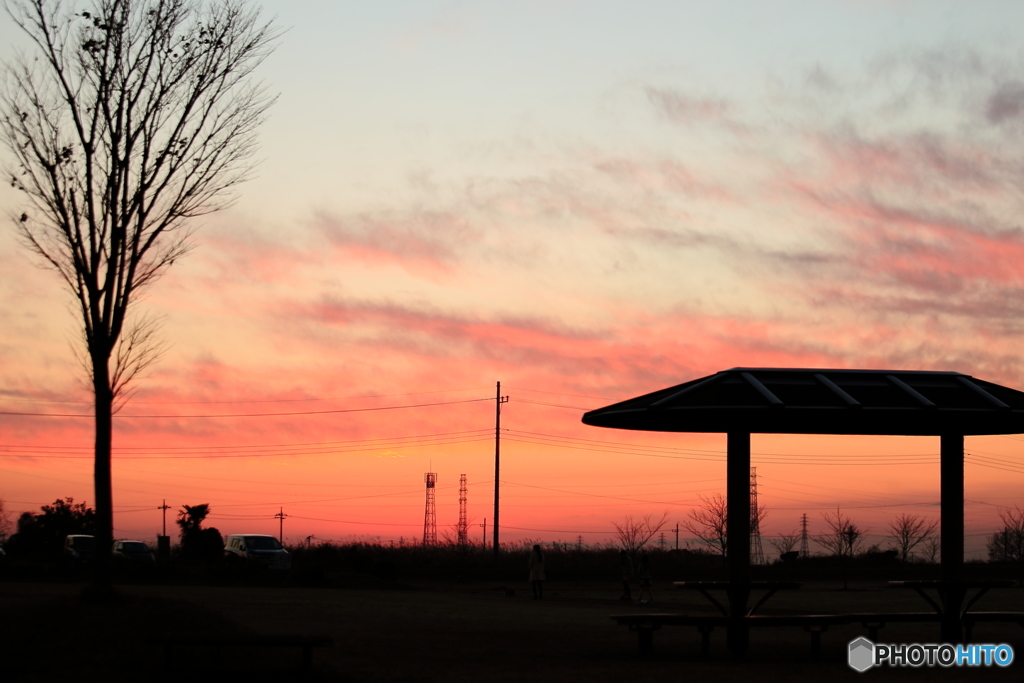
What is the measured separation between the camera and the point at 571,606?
25875 mm

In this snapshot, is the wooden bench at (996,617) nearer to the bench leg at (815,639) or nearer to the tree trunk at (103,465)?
the bench leg at (815,639)

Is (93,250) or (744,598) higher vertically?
(93,250)

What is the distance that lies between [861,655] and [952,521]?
2248 mm

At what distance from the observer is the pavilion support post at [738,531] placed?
13.3m

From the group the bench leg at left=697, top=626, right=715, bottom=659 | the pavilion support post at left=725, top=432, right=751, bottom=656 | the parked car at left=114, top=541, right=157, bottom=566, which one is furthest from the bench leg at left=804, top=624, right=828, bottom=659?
the parked car at left=114, top=541, right=157, bottom=566

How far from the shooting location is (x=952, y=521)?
551 inches

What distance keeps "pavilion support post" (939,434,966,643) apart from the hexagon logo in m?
1.15

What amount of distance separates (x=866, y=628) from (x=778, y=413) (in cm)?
475

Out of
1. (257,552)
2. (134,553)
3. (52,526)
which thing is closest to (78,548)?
(134,553)

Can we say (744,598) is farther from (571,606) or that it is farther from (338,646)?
(571,606)

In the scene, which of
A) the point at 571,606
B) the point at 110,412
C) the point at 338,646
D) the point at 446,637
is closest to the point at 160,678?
the point at 338,646

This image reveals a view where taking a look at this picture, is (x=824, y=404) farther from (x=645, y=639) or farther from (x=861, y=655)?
(x=645, y=639)

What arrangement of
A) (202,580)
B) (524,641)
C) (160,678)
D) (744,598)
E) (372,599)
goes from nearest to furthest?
(160,678) → (744,598) → (524,641) → (372,599) → (202,580)

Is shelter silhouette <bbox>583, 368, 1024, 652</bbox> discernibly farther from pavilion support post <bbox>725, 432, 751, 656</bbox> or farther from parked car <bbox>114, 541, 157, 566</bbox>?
parked car <bbox>114, 541, 157, 566</bbox>
